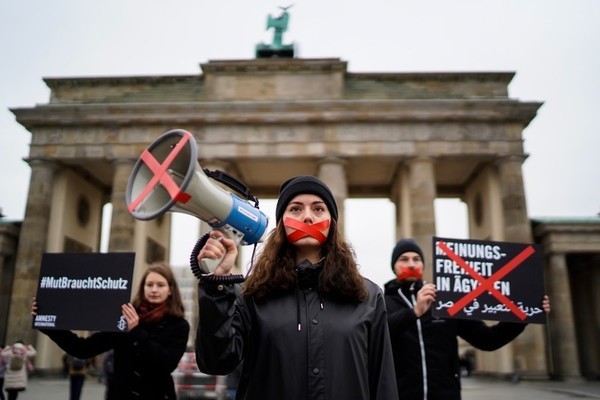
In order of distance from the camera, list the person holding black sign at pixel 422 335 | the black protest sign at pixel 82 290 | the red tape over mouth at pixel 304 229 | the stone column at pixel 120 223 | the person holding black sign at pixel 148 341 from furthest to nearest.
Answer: the stone column at pixel 120 223, the black protest sign at pixel 82 290, the person holding black sign at pixel 422 335, the person holding black sign at pixel 148 341, the red tape over mouth at pixel 304 229

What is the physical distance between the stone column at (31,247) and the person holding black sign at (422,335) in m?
23.8

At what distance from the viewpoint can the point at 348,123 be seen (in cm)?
2844

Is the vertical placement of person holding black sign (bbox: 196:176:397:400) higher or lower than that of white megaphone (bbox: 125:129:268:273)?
lower

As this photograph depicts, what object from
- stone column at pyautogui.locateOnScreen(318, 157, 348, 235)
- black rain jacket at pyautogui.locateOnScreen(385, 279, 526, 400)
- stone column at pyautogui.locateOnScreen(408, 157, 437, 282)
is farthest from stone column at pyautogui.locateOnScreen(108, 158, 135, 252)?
black rain jacket at pyautogui.locateOnScreen(385, 279, 526, 400)

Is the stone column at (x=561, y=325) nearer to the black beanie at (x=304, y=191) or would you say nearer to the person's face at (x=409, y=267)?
the person's face at (x=409, y=267)

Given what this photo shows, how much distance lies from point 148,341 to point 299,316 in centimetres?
228

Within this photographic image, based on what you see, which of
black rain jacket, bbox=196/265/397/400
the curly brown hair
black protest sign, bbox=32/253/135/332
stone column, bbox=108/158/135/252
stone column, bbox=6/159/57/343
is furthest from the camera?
stone column, bbox=108/158/135/252

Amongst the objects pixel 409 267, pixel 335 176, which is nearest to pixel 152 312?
pixel 409 267

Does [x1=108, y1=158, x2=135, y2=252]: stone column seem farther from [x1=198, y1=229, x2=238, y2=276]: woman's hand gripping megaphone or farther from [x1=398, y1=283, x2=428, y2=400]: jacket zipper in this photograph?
[x1=198, y1=229, x2=238, y2=276]: woman's hand gripping megaphone

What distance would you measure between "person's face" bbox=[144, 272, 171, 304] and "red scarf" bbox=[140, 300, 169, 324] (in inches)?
1.8

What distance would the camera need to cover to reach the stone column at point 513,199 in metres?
26.5

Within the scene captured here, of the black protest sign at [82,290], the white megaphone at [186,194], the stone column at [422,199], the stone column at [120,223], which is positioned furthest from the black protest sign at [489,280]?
the stone column at [120,223]

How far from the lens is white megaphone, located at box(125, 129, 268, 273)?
2.52 meters

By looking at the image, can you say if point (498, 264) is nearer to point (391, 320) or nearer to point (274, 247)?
point (391, 320)
